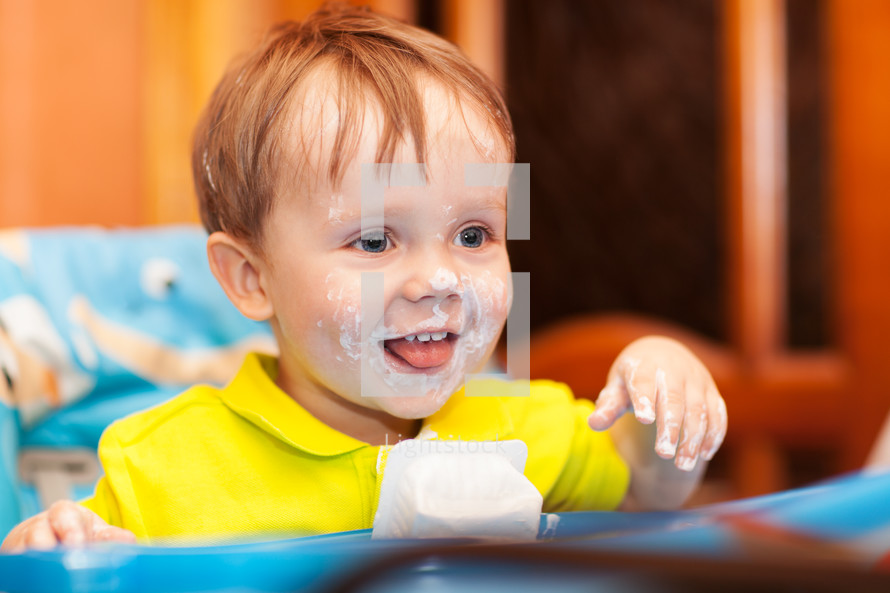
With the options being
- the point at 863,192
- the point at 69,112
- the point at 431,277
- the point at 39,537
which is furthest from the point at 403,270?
the point at 863,192

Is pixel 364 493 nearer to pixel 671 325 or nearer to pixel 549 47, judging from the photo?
pixel 671 325

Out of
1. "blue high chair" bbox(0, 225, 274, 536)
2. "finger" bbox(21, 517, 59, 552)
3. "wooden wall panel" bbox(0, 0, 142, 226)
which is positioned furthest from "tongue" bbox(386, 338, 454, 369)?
"wooden wall panel" bbox(0, 0, 142, 226)

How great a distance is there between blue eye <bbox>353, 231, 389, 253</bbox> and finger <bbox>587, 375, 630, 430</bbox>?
0.51ft

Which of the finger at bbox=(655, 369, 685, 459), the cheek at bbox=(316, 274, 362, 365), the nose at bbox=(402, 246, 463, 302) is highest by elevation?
the nose at bbox=(402, 246, 463, 302)

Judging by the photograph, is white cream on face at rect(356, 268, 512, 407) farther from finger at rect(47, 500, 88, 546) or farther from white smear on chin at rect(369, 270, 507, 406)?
finger at rect(47, 500, 88, 546)

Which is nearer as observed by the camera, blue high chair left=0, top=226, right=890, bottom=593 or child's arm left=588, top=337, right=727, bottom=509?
blue high chair left=0, top=226, right=890, bottom=593

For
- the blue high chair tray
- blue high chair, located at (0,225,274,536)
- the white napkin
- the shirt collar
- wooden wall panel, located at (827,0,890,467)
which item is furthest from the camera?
wooden wall panel, located at (827,0,890,467)

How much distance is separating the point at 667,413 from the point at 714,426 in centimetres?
4

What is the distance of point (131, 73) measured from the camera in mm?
1137

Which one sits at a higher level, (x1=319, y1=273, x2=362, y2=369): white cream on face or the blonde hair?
the blonde hair

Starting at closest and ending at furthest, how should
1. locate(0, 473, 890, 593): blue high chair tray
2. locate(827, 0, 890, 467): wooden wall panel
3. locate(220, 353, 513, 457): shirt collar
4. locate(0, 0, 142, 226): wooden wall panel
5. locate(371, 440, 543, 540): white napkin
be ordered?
locate(0, 473, 890, 593): blue high chair tray → locate(371, 440, 543, 540): white napkin → locate(220, 353, 513, 457): shirt collar → locate(0, 0, 142, 226): wooden wall panel → locate(827, 0, 890, 467): wooden wall panel

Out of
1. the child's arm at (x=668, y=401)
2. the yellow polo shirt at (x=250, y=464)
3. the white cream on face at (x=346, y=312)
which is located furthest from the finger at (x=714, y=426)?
the white cream on face at (x=346, y=312)

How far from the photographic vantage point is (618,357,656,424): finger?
478mm

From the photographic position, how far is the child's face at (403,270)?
47cm
